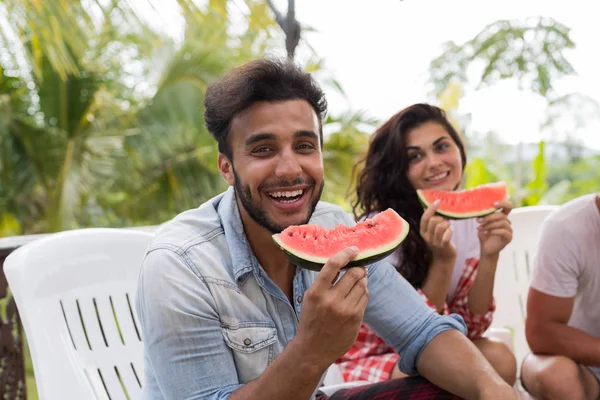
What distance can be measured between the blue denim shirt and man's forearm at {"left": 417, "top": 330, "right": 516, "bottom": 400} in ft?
0.12

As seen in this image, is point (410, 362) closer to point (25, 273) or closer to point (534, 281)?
point (534, 281)

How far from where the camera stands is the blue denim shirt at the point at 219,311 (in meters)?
1.46

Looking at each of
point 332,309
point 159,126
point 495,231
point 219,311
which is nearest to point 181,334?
point 219,311

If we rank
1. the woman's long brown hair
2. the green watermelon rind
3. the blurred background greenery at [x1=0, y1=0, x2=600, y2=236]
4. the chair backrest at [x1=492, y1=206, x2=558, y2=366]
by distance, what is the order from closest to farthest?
1. the green watermelon rind
2. the woman's long brown hair
3. the chair backrest at [x1=492, y1=206, x2=558, y2=366]
4. the blurred background greenery at [x1=0, y1=0, x2=600, y2=236]

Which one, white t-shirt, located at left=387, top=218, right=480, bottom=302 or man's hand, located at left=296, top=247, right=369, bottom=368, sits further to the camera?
white t-shirt, located at left=387, top=218, right=480, bottom=302

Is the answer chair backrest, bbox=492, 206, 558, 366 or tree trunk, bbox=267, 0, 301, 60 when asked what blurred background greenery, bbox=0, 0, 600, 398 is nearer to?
chair backrest, bbox=492, 206, 558, 366

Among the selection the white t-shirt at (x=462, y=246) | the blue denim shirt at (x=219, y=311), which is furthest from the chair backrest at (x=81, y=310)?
the white t-shirt at (x=462, y=246)

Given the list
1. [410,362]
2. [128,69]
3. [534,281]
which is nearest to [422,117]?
[534,281]

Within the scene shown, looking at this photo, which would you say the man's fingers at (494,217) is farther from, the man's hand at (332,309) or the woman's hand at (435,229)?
the man's hand at (332,309)

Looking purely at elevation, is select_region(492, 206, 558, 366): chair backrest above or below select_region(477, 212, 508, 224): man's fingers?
below

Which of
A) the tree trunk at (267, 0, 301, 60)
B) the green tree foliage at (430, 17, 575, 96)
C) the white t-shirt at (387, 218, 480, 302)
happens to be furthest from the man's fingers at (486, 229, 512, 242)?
the green tree foliage at (430, 17, 575, 96)

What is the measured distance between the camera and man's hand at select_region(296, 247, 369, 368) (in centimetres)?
132

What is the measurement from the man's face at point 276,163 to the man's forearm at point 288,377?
0.39 meters

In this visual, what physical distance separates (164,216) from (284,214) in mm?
6715
